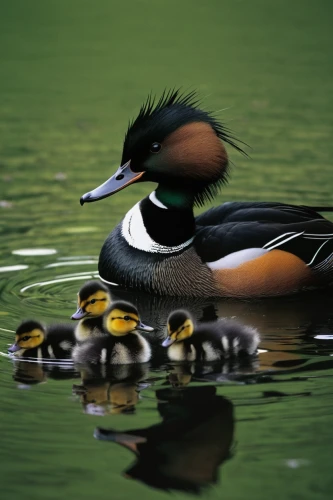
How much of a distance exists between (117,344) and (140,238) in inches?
81.8

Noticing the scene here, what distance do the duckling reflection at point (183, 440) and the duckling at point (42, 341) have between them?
0.74 m

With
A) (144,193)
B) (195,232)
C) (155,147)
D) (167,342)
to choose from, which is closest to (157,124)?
(155,147)

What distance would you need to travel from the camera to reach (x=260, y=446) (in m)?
5.19

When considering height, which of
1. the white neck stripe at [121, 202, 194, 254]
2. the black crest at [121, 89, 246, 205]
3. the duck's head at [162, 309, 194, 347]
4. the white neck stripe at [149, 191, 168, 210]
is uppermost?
the black crest at [121, 89, 246, 205]

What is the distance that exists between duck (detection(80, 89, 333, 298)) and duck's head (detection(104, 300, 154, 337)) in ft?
5.58

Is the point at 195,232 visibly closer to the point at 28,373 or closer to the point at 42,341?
the point at 42,341

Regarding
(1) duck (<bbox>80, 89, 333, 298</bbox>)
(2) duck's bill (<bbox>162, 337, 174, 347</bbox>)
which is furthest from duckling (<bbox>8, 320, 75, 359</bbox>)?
(1) duck (<bbox>80, 89, 333, 298</bbox>)

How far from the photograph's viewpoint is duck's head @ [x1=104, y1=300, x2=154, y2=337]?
622 centimetres

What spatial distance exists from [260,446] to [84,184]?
19.1 feet

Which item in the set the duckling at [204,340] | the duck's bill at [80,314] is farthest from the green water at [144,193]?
the duck's bill at [80,314]

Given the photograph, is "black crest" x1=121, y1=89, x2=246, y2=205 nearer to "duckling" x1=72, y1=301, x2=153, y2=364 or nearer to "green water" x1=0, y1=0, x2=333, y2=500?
"green water" x1=0, y1=0, x2=333, y2=500

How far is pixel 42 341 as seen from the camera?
6.35m

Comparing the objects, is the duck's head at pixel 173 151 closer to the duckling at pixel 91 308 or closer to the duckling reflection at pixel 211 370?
the duckling at pixel 91 308

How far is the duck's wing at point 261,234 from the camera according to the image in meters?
7.87
